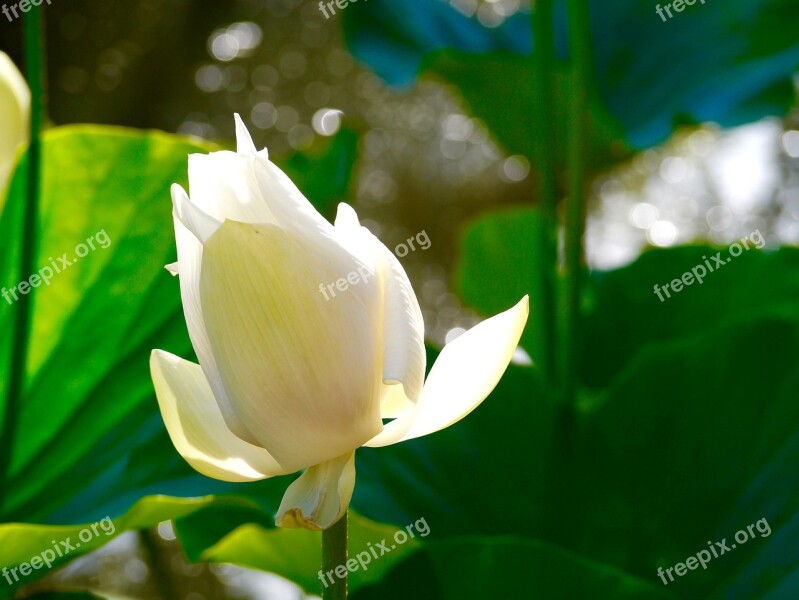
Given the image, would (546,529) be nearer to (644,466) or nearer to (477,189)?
(644,466)

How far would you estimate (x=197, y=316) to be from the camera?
0.68 feet

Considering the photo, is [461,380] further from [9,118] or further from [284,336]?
[9,118]

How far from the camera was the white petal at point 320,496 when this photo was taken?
196 millimetres

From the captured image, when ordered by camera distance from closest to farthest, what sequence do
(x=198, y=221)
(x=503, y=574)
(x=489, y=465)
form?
(x=198, y=221) → (x=503, y=574) → (x=489, y=465)

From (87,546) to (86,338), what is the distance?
137 mm

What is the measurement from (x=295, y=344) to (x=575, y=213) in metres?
0.30

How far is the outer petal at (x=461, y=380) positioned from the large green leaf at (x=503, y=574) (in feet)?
0.31

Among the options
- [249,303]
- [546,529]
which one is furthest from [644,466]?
[249,303]

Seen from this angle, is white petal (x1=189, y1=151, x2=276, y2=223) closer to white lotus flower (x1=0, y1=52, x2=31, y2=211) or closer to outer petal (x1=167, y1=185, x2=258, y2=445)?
outer petal (x1=167, y1=185, x2=258, y2=445)

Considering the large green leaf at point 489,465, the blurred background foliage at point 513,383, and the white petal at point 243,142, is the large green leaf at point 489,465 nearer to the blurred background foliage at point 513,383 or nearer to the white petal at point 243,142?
the blurred background foliage at point 513,383

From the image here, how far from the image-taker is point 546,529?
444 mm

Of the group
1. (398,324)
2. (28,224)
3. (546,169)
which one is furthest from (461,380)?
(546,169)

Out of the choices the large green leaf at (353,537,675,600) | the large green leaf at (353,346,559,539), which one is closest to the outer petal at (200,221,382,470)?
the large green leaf at (353,537,675,600)

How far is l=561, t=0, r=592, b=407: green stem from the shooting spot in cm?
45
